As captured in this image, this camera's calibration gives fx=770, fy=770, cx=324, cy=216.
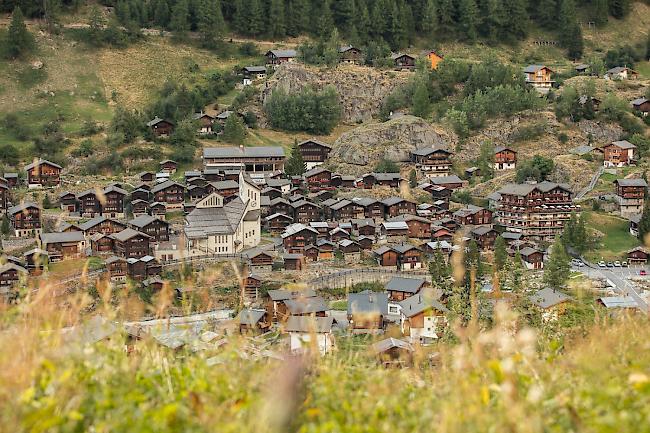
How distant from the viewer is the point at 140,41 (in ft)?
195

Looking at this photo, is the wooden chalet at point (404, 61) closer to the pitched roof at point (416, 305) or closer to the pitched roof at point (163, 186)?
the pitched roof at point (163, 186)

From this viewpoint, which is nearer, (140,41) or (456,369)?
(456,369)

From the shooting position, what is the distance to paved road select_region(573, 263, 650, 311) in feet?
96.4

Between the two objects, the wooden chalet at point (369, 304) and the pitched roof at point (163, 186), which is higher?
the pitched roof at point (163, 186)

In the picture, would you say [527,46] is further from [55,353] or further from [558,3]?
[55,353]

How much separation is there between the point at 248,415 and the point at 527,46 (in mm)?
63582

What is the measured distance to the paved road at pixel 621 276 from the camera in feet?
96.4

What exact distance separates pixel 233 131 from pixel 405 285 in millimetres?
22465

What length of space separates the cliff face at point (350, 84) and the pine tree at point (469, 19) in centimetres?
1142

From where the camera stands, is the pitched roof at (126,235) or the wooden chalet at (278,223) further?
the wooden chalet at (278,223)

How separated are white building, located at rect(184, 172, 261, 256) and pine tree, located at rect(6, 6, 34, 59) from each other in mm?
26916

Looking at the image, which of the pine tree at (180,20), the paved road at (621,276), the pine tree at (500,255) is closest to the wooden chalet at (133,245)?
the pine tree at (500,255)

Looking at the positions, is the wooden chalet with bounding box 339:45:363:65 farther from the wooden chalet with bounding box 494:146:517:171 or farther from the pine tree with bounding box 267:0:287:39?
the wooden chalet with bounding box 494:146:517:171

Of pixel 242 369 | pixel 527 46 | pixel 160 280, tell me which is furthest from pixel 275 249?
pixel 527 46
